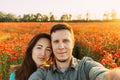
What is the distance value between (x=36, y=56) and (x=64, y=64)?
22.4 inches

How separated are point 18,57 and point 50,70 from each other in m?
5.15

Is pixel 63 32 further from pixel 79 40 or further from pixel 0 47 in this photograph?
pixel 79 40

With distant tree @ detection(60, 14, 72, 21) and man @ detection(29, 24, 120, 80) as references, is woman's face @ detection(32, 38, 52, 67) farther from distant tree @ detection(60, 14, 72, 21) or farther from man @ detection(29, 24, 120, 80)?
distant tree @ detection(60, 14, 72, 21)

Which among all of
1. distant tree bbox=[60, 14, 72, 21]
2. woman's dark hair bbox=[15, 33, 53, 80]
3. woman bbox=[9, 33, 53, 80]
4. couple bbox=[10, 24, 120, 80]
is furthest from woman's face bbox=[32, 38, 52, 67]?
distant tree bbox=[60, 14, 72, 21]

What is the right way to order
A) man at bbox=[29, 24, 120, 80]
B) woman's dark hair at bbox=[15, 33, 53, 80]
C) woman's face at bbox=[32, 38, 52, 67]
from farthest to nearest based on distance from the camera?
woman's dark hair at bbox=[15, 33, 53, 80], woman's face at bbox=[32, 38, 52, 67], man at bbox=[29, 24, 120, 80]

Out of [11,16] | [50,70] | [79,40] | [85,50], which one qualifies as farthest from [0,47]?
[11,16]

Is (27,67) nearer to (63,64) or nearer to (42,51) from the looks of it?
(42,51)

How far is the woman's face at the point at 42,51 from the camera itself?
163 inches

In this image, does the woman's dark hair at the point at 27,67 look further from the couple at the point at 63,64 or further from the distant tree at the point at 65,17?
the distant tree at the point at 65,17

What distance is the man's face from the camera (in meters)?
3.67

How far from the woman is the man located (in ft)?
1.21

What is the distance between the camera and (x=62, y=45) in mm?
3658

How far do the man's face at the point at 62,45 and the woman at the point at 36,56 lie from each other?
426 millimetres

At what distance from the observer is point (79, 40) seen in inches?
477
